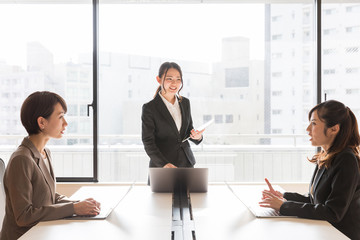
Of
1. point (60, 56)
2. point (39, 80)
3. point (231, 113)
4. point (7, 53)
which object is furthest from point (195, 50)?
point (7, 53)

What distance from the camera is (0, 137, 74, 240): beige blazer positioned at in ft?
5.26

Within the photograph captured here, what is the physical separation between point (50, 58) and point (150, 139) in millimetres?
1754

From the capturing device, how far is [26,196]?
1624mm

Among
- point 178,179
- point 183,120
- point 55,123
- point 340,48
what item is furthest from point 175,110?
point 340,48

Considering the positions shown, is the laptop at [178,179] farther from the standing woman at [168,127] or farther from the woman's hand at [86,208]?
the woman's hand at [86,208]

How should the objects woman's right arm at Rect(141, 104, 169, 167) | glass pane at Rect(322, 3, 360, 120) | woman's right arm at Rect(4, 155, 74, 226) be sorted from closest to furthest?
woman's right arm at Rect(4, 155, 74, 226) < woman's right arm at Rect(141, 104, 169, 167) < glass pane at Rect(322, 3, 360, 120)

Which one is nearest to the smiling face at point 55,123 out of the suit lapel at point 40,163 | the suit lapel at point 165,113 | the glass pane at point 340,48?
the suit lapel at point 40,163

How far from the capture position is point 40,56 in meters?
3.78

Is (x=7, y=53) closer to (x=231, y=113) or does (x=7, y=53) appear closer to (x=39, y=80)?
(x=39, y=80)

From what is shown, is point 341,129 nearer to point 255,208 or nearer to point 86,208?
point 255,208

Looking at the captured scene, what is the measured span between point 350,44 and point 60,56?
2980 mm

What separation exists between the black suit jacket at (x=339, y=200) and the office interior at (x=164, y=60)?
7.03ft

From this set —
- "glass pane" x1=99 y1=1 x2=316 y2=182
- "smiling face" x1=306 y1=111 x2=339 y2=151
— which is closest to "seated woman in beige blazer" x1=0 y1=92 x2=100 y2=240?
"smiling face" x1=306 y1=111 x2=339 y2=151

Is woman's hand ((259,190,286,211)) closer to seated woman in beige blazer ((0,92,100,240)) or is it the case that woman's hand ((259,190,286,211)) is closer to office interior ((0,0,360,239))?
seated woman in beige blazer ((0,92,100,240))
